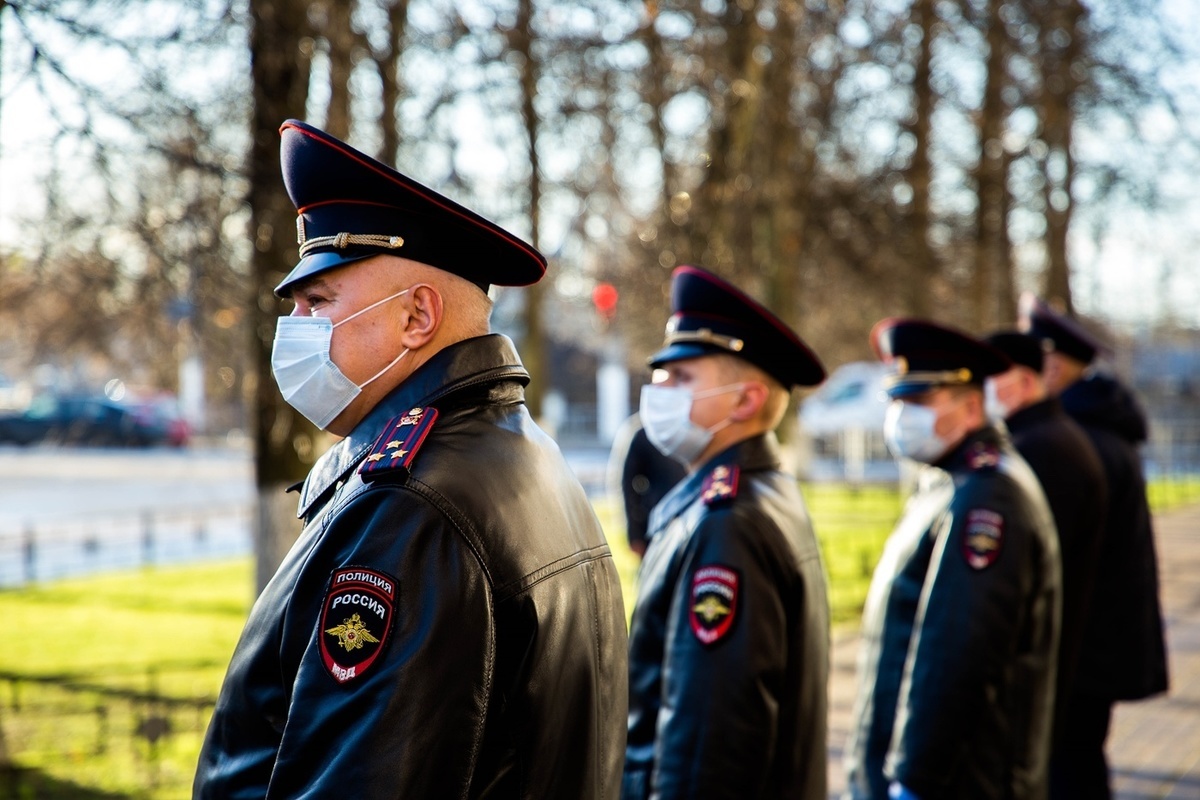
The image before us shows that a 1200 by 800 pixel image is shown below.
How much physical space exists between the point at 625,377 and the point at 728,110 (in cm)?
3435

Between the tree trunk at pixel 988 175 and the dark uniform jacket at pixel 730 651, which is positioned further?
the tree trunk at pixel 988 175

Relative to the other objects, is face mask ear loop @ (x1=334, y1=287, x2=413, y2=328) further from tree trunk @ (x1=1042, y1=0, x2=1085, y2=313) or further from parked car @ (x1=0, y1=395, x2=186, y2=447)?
parked car @ (x1=0, y1=395, x2=186, y2=447)

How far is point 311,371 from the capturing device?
204 centimetres

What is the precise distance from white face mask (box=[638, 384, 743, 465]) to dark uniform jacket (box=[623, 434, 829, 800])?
0.29 metres

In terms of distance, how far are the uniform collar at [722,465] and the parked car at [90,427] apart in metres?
25.5

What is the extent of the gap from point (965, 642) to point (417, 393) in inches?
91.9

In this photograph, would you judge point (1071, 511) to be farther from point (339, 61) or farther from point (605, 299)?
point (605, 299)

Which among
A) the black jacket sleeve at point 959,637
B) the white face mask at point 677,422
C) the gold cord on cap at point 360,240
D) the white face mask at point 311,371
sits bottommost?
the black jacket sleeve at point 959,637

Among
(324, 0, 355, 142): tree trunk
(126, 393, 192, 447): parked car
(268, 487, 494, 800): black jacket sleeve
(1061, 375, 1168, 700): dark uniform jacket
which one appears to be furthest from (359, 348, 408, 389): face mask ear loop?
(126, 393, 192, 447): parked car

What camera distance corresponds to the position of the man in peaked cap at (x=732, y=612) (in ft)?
9.07

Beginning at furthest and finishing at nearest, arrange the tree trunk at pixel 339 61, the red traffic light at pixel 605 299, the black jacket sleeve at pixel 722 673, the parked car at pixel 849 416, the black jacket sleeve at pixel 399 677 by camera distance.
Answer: the parked car at pixel 849 416, the red traffic light at pixel 605 299, the tree trunk at pixel 339 61, the black jacket sleeve at pixel 722 673, the black jacket sleeve at pixel 399 677

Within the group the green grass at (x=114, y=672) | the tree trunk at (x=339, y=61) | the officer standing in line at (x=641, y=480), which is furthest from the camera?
the officer standing in line at (x=641, y=480)

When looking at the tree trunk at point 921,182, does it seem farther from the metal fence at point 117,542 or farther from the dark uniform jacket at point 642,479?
the metal fence at point 117,542

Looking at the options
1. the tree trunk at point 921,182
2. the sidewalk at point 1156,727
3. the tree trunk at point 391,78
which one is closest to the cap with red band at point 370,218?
the sidewalk at point 1156,727
